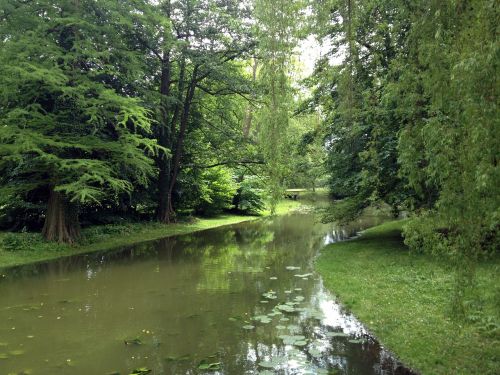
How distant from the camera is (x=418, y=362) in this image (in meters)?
5.86

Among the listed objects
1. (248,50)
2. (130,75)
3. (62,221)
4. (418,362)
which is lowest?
(418,362)

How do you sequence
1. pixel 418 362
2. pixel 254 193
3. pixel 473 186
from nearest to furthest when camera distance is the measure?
pixel 473 186 < pixel 418 362 < pixel 254 193

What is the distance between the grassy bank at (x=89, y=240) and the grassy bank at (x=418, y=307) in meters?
8.70

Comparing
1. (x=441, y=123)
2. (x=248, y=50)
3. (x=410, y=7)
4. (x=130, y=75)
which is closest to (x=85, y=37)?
(x=130, y=75)

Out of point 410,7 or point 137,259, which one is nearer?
point 410,7

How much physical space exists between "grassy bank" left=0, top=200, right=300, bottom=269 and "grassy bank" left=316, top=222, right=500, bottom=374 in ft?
28.6

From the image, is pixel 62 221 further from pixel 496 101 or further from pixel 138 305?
pixel 496 101

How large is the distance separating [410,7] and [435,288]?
20.5ft

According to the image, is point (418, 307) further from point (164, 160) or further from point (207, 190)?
point (207, 190)

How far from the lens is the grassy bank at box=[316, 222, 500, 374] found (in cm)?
568

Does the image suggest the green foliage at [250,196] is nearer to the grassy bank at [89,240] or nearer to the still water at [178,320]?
the grassy bank at [89,240]

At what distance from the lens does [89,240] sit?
16.4 meters

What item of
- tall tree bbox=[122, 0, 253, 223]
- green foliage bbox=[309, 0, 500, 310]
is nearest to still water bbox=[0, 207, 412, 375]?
green foliage bbox=[309, 0, 500, 310]

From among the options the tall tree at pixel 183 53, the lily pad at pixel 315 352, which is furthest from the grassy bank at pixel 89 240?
the lily pad at pixel 315 352
